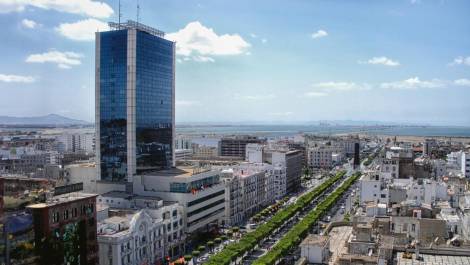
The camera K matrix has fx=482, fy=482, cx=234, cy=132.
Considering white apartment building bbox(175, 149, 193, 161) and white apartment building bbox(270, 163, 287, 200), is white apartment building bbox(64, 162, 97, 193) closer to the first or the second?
white apartment building bbox(270, 163, 287, 200)

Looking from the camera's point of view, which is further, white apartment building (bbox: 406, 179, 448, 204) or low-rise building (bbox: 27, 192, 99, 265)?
white apartment building (bbox: 406, 179, 448, 204)

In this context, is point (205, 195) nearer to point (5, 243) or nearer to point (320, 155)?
point (5, 243)

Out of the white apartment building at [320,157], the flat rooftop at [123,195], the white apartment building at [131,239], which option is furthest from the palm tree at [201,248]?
the white apartment building at [320,157]

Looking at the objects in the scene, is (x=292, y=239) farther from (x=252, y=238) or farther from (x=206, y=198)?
(x=206, y=198)

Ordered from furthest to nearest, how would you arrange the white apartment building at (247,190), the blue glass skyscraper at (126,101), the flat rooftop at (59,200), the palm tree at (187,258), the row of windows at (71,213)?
1. the white apartment building at (247,190)
2. the blue glass skyscraper at (126,101)
3. the palm tree at (187,258)
4. the row of windows at (71,213)
5. the flat rooftop at (59,200)

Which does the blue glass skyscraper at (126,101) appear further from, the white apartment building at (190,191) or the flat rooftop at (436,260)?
the flat rooftop at (436,260)

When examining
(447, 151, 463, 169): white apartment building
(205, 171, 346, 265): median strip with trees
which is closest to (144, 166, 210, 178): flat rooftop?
(205, 171, 346, 265): median strip with trees

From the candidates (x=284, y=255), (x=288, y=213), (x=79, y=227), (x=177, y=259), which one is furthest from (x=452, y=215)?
(x=79, y=227)
